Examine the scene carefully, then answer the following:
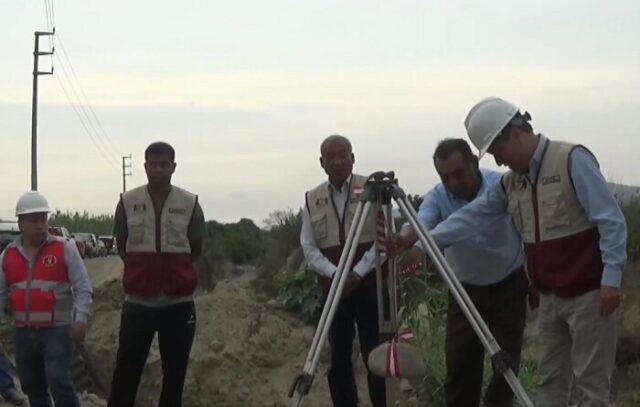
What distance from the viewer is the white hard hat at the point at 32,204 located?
777cm

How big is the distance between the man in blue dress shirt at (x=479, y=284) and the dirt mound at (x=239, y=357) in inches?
190

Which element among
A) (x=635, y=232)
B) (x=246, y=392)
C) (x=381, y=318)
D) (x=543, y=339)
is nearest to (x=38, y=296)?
(x=381, y=318)

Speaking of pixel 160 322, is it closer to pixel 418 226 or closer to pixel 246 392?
pixel 418 226

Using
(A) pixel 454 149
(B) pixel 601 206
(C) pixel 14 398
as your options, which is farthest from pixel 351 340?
(C) pixel 14 398

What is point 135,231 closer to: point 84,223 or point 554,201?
point 554,201

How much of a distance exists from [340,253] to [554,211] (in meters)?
2.38

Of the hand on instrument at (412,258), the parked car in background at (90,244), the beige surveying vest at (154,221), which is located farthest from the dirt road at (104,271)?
the hand on instrument at (412,258)

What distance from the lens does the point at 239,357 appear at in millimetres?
12656

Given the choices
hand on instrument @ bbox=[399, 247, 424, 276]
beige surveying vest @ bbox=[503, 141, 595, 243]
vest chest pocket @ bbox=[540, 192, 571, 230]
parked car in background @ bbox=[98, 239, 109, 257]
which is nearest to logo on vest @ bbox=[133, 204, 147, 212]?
hand on instrument @ bbox=[399, 247, 424, 276]

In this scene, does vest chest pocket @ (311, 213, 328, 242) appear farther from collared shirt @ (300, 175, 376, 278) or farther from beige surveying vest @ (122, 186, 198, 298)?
beige surveying vest @ (122, 186, 198, 298)

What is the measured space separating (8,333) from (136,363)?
537 cm

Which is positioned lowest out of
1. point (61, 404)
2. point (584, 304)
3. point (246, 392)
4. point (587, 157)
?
point (246, 392)

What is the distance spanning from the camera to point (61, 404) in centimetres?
776

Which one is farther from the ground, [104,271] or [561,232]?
[561,232]
